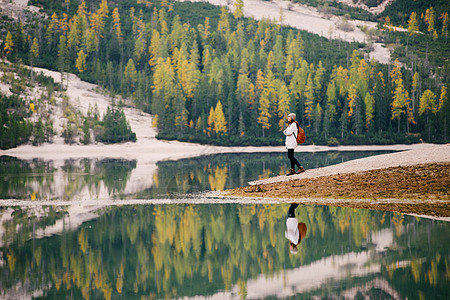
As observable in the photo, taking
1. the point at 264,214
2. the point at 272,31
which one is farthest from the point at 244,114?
the point at 264,214

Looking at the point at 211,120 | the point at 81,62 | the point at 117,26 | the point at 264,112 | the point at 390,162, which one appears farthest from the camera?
the point at 117,26

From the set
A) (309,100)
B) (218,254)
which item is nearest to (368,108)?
(309,100)

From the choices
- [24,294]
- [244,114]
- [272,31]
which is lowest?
[24,294]

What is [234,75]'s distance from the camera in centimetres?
10988

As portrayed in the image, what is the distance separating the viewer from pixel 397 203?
17438mm

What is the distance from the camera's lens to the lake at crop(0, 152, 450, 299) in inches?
364

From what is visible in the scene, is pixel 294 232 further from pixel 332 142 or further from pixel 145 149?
pixel 332 142

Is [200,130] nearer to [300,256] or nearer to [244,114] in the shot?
[244,114]

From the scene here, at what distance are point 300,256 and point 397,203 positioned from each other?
7522mm

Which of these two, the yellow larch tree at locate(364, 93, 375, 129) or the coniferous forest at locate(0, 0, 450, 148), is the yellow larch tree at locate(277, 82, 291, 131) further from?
the yellow larch tree at locate(364, 93, 375, 129)

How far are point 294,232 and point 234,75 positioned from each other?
9801 cm

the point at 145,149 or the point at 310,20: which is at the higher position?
the point at 310,20

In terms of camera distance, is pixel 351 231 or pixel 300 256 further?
pixel 351 231

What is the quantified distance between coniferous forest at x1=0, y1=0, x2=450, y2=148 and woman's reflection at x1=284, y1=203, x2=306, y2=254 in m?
64.7
